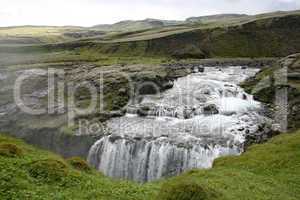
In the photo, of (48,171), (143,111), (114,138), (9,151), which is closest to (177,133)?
(114,138)

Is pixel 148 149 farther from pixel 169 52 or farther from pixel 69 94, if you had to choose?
pixel 169 52

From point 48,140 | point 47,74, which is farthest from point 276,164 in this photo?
point 47,74

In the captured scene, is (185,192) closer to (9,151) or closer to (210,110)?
(9,151)

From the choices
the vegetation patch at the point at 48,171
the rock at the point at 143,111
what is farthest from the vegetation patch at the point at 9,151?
the rock at the point at 143,111

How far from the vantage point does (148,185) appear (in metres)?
25.0

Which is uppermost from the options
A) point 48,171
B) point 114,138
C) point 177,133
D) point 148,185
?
point 48,171

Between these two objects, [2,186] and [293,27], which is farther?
[293,27]

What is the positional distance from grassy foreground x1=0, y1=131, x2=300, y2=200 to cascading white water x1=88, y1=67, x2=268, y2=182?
13944mm

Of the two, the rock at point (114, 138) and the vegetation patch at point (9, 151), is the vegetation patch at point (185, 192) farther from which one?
the rock at point (114, 138)

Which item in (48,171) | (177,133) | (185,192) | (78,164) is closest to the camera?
(185,192)

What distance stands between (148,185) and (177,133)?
2453 cm

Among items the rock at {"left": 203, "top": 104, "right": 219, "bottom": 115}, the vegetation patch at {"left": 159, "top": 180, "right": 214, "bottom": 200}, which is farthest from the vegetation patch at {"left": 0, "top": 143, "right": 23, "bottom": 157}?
the rock at {"left": 203, "top": 104, "right": 219, "bottom": 115}

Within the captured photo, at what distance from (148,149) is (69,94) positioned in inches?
1305

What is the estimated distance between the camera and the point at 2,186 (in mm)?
19844
